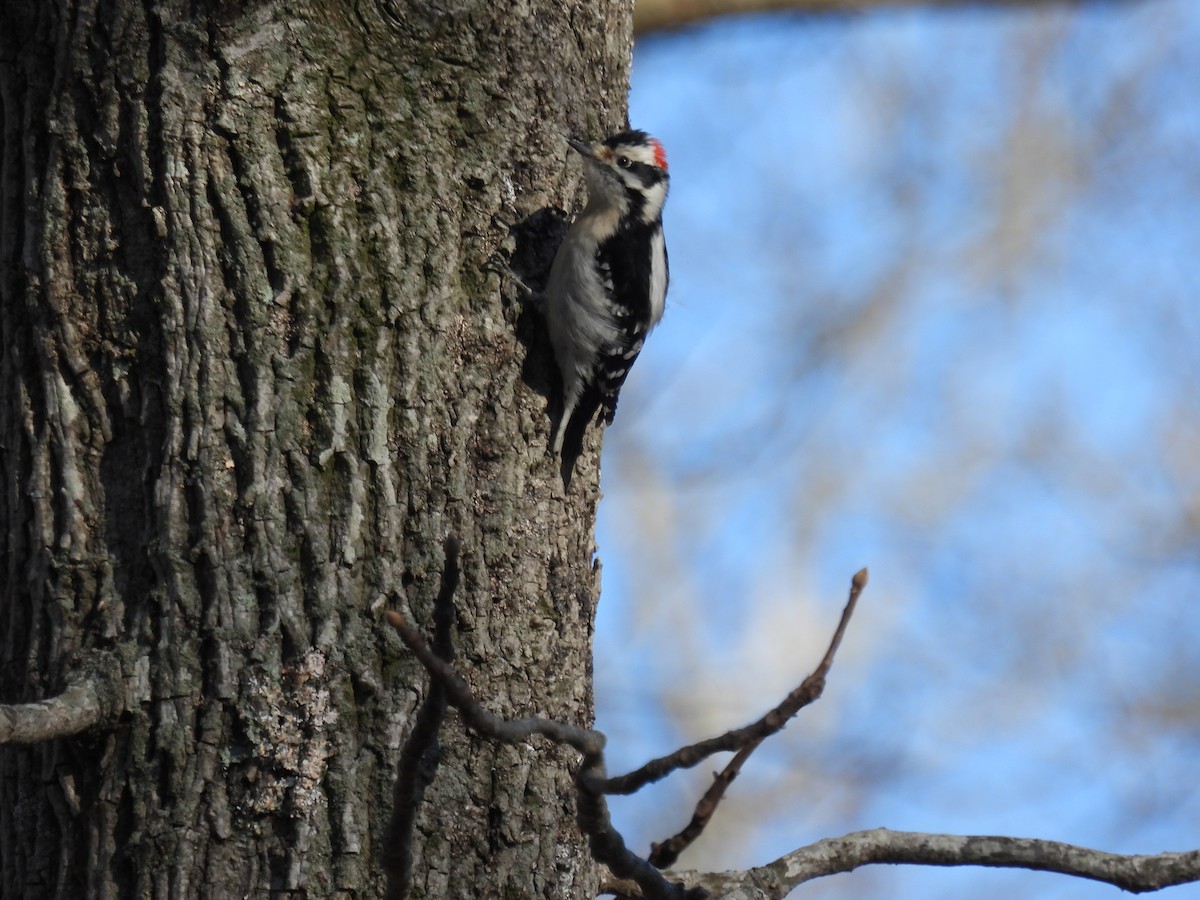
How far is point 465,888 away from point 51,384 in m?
1.16

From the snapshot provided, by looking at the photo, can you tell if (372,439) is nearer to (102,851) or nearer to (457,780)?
(457,780)

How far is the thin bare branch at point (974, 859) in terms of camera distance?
8.11ft

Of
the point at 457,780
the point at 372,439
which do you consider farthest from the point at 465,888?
the point at 372,439

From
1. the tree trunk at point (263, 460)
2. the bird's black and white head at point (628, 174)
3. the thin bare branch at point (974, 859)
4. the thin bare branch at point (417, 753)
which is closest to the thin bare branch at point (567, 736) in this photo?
the thin bare branch at point (417, 753)

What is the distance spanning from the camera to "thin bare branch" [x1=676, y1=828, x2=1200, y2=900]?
2473 mm

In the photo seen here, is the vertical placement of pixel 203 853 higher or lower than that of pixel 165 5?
Answer: lower

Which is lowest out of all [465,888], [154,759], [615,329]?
[465,888]

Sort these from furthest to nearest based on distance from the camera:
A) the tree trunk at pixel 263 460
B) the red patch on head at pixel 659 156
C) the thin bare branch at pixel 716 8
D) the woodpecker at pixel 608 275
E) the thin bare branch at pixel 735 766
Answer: the thin bare branch at pixel 716 8 < the red patch on head at pixel 659 156 < the woodpecker at pixel 608 275 < the tree trunk at pixel 263 460 < the thin bare branch at pixel 735 766

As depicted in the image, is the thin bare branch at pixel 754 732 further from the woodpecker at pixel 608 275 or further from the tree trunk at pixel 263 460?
the woodpecker at pixel 608 275

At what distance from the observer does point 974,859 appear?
97.8 inches

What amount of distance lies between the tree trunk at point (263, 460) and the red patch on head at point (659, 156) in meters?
1.62

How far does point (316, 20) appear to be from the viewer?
2514 millimetres

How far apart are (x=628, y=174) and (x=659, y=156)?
20.6 inches

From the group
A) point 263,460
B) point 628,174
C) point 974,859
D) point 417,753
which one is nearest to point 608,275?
point 628,174
